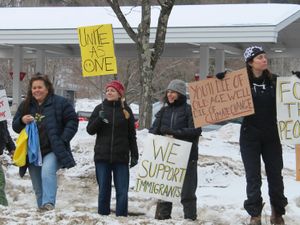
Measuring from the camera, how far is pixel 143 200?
9.55 meters

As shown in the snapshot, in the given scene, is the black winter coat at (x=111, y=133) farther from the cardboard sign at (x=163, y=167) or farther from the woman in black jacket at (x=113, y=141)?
the cardboard sign at (x=163, y=167)

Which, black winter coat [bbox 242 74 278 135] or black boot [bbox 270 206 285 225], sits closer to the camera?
black winter coat [bbox 242 74 278 135]

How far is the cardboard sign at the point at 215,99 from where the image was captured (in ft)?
22.3

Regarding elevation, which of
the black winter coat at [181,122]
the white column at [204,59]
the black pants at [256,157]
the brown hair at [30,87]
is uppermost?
the white column at [204,59]

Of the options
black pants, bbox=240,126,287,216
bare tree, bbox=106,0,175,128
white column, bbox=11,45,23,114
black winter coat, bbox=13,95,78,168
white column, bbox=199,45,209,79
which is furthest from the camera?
white column, bbox=11,45,23,114

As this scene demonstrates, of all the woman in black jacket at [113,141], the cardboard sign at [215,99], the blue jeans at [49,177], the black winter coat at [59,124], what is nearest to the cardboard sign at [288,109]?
the cardboard sign at [215,99]

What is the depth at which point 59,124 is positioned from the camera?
7.20 meters

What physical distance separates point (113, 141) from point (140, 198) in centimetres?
244

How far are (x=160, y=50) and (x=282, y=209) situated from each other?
791cm

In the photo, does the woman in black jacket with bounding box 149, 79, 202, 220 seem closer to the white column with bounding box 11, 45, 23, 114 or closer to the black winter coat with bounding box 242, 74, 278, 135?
the black winter coat with bounding box 242, 74, 278, 135

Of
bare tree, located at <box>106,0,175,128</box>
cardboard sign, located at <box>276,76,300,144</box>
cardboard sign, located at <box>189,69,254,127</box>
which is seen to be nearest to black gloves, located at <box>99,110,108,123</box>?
cardboard sign, located at <box>189,69,254,127</box>

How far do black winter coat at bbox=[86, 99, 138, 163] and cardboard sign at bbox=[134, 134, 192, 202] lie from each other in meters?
0.30

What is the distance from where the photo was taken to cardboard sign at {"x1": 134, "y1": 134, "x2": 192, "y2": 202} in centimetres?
722

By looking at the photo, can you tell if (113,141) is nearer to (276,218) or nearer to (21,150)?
(21,150)
